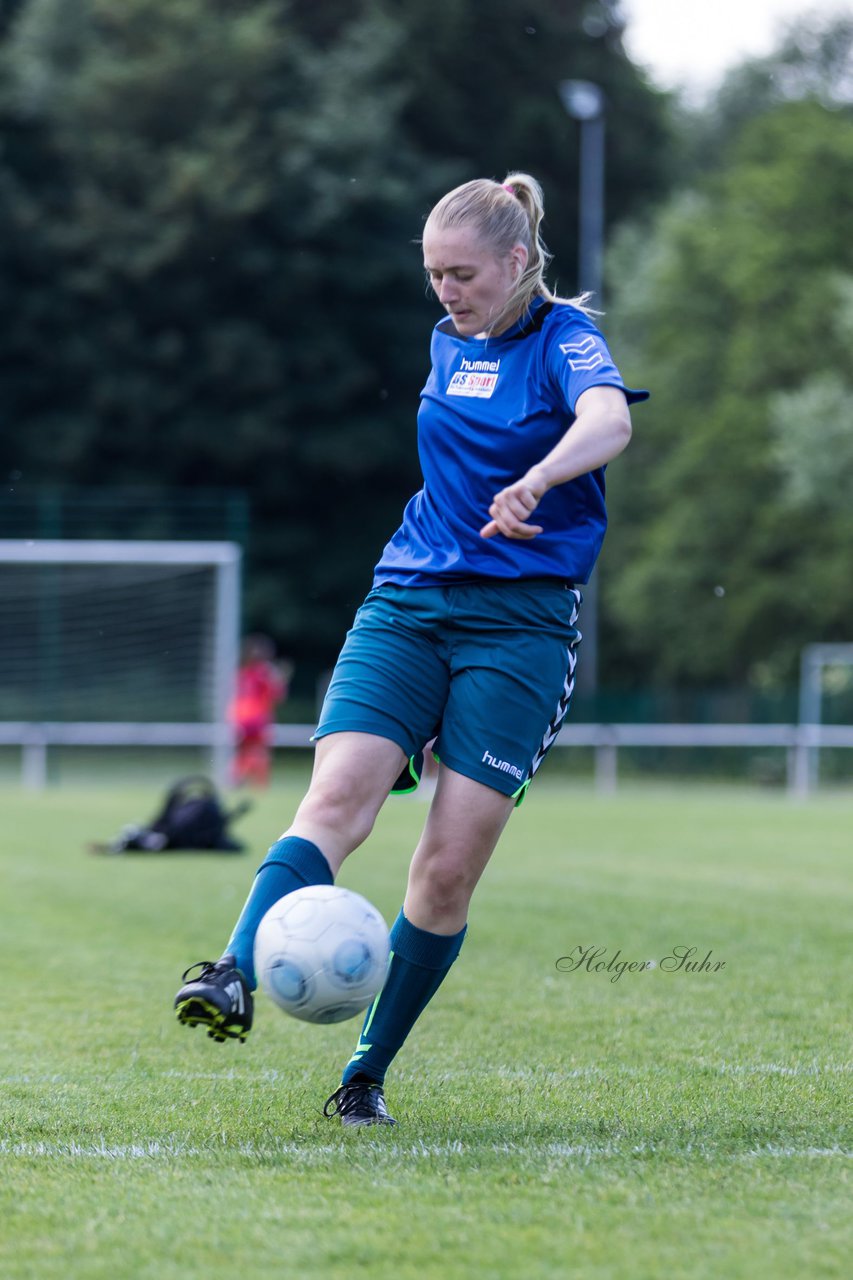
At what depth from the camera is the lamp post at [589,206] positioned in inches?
1238

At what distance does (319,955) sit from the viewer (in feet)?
12.4

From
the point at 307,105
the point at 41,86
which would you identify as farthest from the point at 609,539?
the point at 41,86

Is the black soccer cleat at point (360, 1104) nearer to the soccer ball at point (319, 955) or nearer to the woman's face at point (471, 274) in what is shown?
the soccer ball at point (319, 955)

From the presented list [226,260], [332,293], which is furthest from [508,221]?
[332,293]

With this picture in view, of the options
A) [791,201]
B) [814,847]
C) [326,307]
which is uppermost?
[791,201]

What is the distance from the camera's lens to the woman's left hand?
3.86 m

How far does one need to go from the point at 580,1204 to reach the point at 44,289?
31111 millimetres

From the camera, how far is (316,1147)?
3961mm

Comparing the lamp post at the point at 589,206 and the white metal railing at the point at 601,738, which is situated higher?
the lamp post at the point at 589,206

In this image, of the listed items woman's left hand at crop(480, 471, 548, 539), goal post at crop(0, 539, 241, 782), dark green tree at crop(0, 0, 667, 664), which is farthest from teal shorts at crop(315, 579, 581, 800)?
dark green tree at crop(0, 0, 667, 664)

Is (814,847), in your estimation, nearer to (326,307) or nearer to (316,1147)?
(316,1147)

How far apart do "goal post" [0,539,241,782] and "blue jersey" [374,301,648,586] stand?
1807 cm

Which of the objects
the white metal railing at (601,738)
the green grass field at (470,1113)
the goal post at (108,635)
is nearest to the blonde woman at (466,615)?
the green grass field at (470,1113)

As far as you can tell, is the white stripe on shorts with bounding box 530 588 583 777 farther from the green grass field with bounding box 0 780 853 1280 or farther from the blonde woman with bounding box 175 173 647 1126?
the green grass field with bounding box 0 780 853 1280
